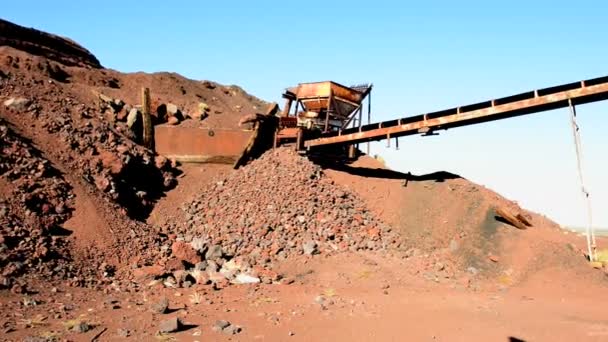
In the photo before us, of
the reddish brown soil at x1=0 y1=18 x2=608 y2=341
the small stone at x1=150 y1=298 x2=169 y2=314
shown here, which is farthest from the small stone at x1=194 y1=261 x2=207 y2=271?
the small stone at x1=150 y1=298 x2=169 y2=314

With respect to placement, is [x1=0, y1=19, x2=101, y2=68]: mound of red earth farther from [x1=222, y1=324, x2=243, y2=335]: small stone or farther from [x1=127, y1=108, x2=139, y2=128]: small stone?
[x1=222, y1=324, x2=243, y2=335]: small stone

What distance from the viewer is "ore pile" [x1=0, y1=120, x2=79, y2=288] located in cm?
873

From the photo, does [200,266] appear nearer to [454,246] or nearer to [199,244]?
[199,244]

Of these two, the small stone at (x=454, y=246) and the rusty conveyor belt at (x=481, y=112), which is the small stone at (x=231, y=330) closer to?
the small stone at (x=454, y=246)

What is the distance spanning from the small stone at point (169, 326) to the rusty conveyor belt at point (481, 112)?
28.9ft

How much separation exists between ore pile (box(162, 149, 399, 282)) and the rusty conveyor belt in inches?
72.6

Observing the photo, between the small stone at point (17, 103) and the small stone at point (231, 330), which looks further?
the small stone at point (17, 103)

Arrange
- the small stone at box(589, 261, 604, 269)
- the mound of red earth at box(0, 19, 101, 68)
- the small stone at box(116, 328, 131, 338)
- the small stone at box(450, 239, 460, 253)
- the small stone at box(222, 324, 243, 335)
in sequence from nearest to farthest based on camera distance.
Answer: the small stone at box(116, 328, 131, 338) → the small stone at box(222, 324, 243, 335) → the small stone at box(589, 261, 604, 269) → the small stone at box(450, 239, 460, 253) → the mound of red earth at box(0, 19, 101, 68)

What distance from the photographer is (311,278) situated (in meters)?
10.4

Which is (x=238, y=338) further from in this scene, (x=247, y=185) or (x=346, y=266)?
(x=247, y=185)

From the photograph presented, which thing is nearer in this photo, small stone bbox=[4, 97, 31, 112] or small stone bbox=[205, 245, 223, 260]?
small stone bbox=[205, 245, 223, 260]

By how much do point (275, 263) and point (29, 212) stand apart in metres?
5.71

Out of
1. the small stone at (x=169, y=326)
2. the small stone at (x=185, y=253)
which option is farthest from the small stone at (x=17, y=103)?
the small stone at (x=169, y=326)

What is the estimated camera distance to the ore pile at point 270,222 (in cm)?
1112
